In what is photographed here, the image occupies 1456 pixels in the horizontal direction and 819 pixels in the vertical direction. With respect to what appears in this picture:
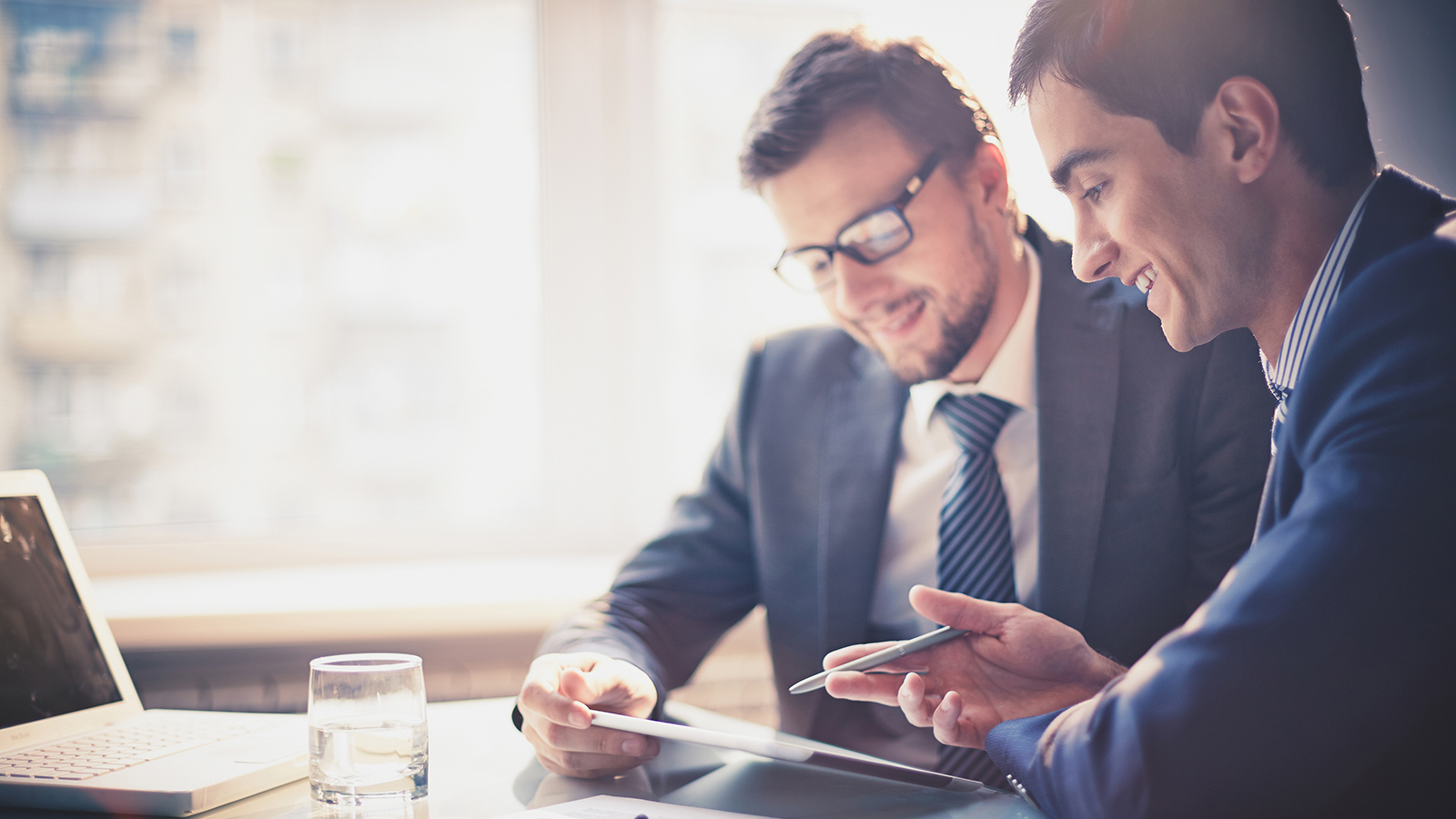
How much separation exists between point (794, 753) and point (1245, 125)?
2.00 ft

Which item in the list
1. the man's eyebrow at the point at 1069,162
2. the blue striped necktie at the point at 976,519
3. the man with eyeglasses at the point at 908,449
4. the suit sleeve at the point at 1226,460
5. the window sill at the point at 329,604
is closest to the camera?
the man's eyebrow at the point at 1069,162

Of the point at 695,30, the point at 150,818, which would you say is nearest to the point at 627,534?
the point at 695,30

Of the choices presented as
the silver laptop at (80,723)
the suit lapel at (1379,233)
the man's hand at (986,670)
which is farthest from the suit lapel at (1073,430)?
the silver laptop at (80,723)

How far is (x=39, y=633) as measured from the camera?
0.91 metres

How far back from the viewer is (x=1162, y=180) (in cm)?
69

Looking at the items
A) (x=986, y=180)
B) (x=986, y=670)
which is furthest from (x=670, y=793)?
(x=986, y=180)

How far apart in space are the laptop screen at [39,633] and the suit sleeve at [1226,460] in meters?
1.10

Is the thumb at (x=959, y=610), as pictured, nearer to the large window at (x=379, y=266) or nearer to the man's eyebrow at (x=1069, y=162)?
the man's eyebrow at (x=1069, y=162)

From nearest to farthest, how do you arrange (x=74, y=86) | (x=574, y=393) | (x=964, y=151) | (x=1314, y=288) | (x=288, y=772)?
(x=1314, y=288), (x=288, y=772), (x=964, y=151), (x=74, y=86), (x=574, y=393)

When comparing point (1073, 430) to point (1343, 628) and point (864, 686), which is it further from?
Answer: point (1343, 628)

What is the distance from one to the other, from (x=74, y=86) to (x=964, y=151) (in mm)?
1778

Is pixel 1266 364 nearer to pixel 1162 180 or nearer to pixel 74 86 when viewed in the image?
pixel 1162 180

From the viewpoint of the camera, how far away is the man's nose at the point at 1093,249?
76 cm

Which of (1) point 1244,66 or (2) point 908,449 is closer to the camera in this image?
(1) point 1244,66
